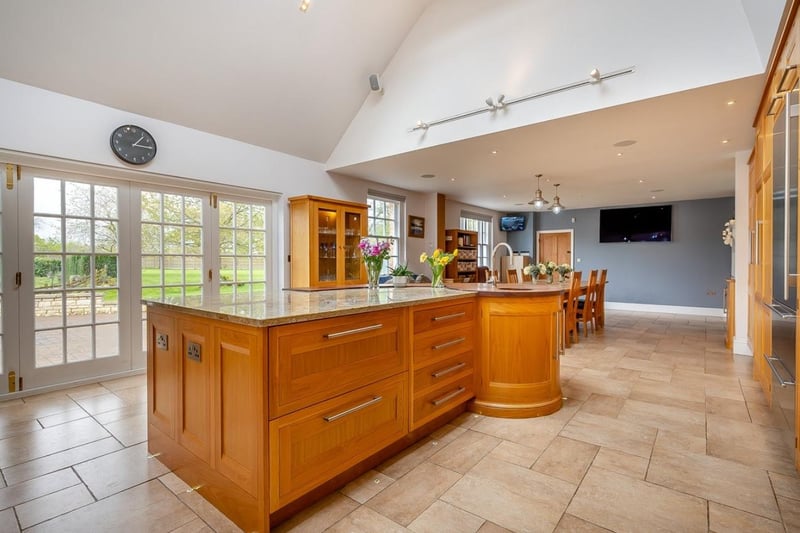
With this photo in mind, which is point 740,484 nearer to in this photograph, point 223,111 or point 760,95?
point 760,95

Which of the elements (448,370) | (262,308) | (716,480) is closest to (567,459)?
(716,480)

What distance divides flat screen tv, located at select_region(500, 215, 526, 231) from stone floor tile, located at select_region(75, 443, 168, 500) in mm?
9181

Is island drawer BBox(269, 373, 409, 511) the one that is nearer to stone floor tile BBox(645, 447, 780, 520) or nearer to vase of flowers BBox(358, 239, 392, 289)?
vase of flowers BBox(358, 239, 392, 289)

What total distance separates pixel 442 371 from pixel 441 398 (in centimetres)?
17

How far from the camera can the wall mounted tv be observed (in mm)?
8398

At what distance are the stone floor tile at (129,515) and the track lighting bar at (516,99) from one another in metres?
3.75

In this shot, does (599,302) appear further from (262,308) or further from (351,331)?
(262,308)

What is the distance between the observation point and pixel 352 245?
208 inches

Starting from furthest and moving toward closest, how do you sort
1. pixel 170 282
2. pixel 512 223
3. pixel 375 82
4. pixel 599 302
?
pixel 512 223, pixel 599 302, pixel 375 82, pixel 170 282

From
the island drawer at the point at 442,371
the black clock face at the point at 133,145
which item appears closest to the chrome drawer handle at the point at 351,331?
the island drawer at the point at 442,371


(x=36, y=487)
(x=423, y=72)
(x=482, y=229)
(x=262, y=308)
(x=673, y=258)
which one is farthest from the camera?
(x=482, y=229)

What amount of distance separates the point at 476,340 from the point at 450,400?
1.57 ft

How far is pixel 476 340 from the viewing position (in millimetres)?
2799

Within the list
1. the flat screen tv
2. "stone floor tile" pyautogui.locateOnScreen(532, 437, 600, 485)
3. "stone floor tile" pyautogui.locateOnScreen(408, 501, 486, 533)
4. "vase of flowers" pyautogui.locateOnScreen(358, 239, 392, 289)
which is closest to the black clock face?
"vase of flowers" pyautogui.locateOnScreen(358, 239, 392, 289)
